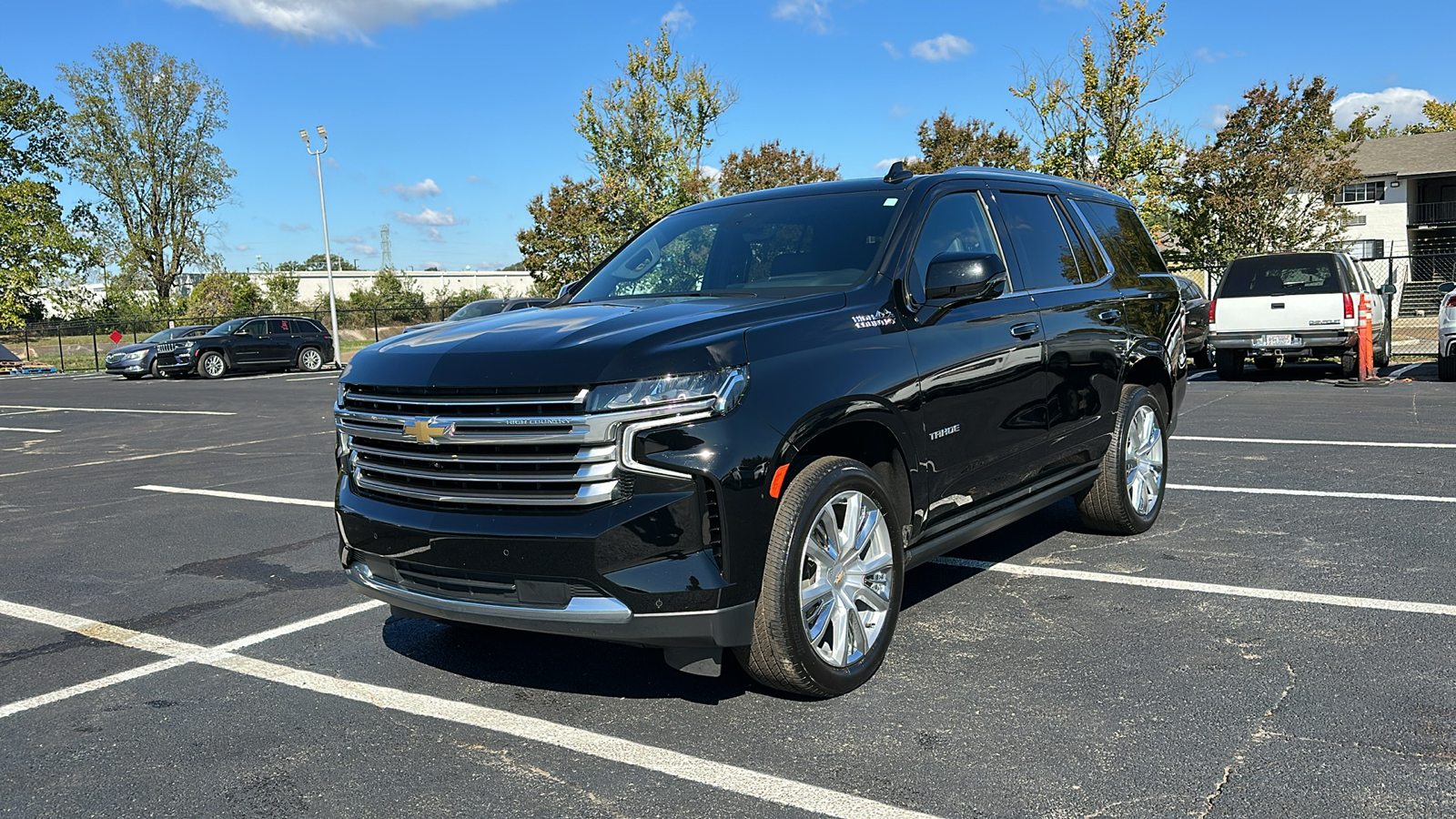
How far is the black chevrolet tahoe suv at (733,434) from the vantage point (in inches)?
138

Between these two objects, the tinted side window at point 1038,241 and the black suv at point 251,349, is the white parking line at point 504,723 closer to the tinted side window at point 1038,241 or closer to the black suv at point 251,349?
the tinted side window at point 1038,241

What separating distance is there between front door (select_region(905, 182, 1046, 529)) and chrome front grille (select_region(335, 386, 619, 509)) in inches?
60.2

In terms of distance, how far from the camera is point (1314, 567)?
5.55m

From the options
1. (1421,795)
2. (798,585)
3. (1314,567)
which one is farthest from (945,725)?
(1314,567)

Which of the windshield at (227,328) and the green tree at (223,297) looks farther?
the green tree at (223,297)

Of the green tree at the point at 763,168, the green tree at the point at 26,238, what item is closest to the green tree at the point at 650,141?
the green tree at the point at 763,168

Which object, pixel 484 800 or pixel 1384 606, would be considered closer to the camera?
pixel 484 800

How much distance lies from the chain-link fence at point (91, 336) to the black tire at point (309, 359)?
9887 millimetres

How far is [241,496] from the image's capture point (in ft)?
28.9

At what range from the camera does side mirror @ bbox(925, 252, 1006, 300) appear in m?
4.47

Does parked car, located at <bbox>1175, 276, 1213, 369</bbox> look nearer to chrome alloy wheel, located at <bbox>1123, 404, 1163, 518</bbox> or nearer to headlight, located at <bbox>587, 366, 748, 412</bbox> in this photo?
chrome alloy wheel, located at <bbox>1123, 404, 1163, 518</bbox>

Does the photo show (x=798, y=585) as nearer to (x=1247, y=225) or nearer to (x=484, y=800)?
(x=484, y=800)

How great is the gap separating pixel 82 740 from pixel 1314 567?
17.9ft

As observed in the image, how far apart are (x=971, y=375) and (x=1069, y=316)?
1204 mm
